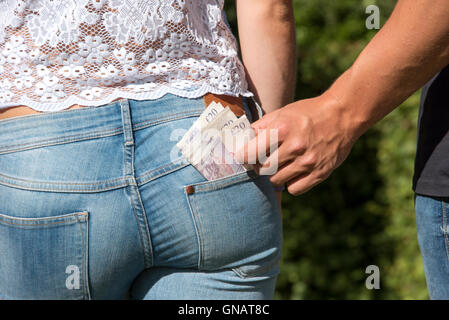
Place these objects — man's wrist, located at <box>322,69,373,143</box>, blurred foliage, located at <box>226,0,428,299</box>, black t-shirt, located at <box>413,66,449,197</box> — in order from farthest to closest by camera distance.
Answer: blurred foliage, located at <box>226,0,428,299</box>, black t-shirt, located at <box>413,66,449,197</box>, man's wrist, located at <box>322,69,373,143</box>

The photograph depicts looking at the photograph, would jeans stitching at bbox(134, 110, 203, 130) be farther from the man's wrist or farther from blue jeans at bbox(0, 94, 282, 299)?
the man's wrist

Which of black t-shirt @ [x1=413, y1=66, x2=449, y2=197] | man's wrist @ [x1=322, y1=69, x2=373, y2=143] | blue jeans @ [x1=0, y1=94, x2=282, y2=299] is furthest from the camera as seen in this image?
black t-shirt @ [x1=413, y1=66, x2=449, y2=197]

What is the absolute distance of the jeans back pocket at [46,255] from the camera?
1.10m

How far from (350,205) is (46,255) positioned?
2.31 m

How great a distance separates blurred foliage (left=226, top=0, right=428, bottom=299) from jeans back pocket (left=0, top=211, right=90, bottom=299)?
2105 mm

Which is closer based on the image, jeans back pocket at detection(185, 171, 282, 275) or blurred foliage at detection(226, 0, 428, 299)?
jeans back pocket at detection(185, 171, 282, 275)

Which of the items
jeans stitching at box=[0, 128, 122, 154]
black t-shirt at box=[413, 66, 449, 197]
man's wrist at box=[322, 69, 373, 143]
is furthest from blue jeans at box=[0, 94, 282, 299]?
black t-shirt at box=[413, 66, 449, 197]

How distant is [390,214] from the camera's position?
9.95 ft

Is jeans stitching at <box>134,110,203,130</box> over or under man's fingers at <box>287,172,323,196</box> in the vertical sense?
over

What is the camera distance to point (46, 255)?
112 centimetres

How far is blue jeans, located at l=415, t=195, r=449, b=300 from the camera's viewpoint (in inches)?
56.0

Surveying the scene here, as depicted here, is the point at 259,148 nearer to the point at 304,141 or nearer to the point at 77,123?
the point at 304,141

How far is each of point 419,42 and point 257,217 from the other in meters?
0.50

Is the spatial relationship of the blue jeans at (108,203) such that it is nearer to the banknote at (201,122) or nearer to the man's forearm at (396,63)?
the banknote at (201,122)
